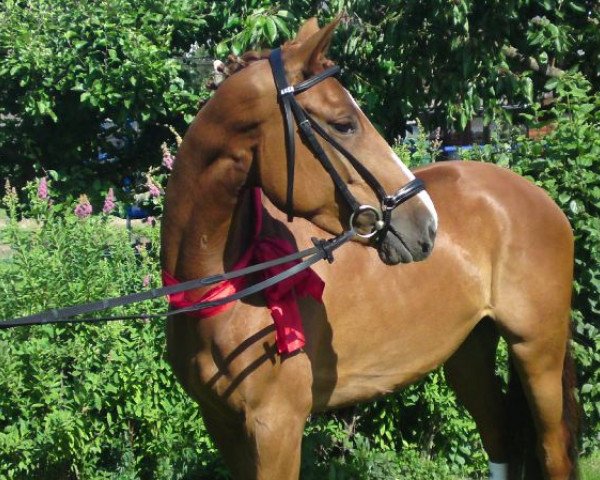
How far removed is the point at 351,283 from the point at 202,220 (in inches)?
30.5

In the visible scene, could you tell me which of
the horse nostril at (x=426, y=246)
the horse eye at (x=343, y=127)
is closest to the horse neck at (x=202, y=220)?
the horse eye at (x=343, y=127)

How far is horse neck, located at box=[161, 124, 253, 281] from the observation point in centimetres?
292

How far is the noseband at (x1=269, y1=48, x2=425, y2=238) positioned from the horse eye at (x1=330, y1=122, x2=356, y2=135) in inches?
1.7

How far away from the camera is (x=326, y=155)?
2791 millimetres

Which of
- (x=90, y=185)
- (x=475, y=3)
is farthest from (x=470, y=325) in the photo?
(x=90, y=185)

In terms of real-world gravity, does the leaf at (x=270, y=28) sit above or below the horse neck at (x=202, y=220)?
above

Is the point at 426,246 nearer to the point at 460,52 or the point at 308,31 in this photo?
the point at 308,31

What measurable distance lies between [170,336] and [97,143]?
3.72m

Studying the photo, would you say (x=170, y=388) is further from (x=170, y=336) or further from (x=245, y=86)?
(x=245, y=86)

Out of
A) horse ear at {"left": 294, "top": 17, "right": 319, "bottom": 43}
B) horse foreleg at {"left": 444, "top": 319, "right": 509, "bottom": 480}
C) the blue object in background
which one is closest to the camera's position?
horse ear at {"left": 294, "top": 17, "right": 319, "bottom": 43}

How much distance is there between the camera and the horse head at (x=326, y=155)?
2793mm

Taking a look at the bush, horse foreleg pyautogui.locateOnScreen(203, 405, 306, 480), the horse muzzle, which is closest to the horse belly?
horse foreleg pyautogui.locateOnScreen(203, 405, 306, 480)

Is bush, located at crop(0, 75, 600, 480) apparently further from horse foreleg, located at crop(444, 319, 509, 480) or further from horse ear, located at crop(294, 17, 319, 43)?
horse ear, located at crop(294, 17, 319, 43)

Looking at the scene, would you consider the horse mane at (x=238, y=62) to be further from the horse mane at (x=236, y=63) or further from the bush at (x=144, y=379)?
the bush at (x=144, y=379)
